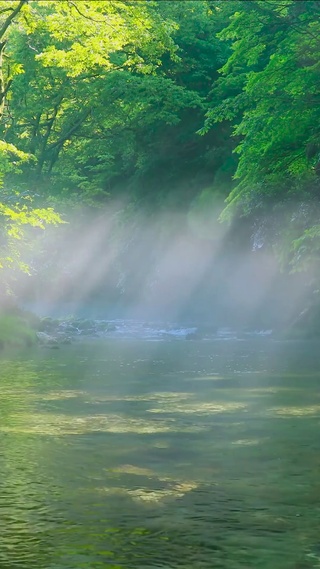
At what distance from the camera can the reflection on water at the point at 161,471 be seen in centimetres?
724

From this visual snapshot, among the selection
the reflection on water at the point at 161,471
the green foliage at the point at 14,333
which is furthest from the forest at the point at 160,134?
the reflection on water at the point at 161,471

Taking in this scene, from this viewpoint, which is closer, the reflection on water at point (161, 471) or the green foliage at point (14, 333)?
the reflection on water at point (161, 471)

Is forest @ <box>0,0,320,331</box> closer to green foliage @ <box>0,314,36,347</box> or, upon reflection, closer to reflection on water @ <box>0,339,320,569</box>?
green foliage @ <box>0,314,36,347</box>

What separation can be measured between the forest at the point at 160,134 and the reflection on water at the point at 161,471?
6489 mm

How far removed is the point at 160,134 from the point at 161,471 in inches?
1426

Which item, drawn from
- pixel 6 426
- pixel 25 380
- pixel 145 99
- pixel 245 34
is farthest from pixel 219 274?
pixel 6 426

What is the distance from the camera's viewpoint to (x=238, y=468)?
10203 mm

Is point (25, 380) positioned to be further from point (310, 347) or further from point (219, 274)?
point (219, 274)

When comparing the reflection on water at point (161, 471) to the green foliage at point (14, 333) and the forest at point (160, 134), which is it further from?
the green foliage at point (14, 333)

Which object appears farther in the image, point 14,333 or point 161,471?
point 14,333

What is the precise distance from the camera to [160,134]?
45.0m

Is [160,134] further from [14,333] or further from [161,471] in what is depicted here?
[161,471]

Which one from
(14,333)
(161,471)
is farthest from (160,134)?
(161,471)

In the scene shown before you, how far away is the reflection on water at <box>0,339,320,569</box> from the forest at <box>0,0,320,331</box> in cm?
649
